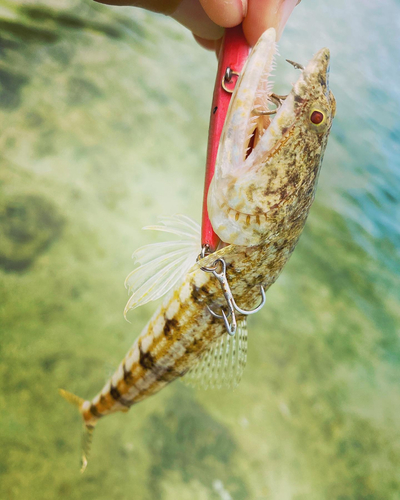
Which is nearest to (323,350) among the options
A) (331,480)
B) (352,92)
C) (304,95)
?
(331,480)

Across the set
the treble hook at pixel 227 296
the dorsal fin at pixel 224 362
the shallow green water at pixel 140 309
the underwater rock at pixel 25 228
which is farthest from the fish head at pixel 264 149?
the underwater rock at pixel 25 228

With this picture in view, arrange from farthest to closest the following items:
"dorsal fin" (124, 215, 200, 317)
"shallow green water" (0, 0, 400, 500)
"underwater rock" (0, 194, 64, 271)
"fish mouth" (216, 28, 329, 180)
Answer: "underwater rock" (0, 194, 64, 271)
"shallow green water" (0, 0, 400, 500)
"dorsal fin" (124, 215, 200, 317)
"fish mouth" (216, 28, 329, 180)

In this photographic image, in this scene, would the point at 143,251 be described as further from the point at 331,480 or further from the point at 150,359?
the point at 331,480

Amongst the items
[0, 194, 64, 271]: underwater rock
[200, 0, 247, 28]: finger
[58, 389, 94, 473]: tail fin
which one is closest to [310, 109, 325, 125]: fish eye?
[200, 0, 247, 28]: finger

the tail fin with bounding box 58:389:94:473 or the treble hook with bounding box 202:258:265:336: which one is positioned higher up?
the treble hook with bounding box 202:258:265:336

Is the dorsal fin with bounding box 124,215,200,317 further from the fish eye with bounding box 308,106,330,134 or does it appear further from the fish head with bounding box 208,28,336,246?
the fish eye with bounding box 308,106,330,134

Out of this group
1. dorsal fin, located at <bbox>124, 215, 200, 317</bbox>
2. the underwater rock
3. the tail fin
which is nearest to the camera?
dorsal fin, located at <bbox>124, 215, 200, 317</bbox>

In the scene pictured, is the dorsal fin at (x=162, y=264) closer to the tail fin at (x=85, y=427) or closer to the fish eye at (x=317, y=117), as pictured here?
the fish eye at (x=317, y=117)
